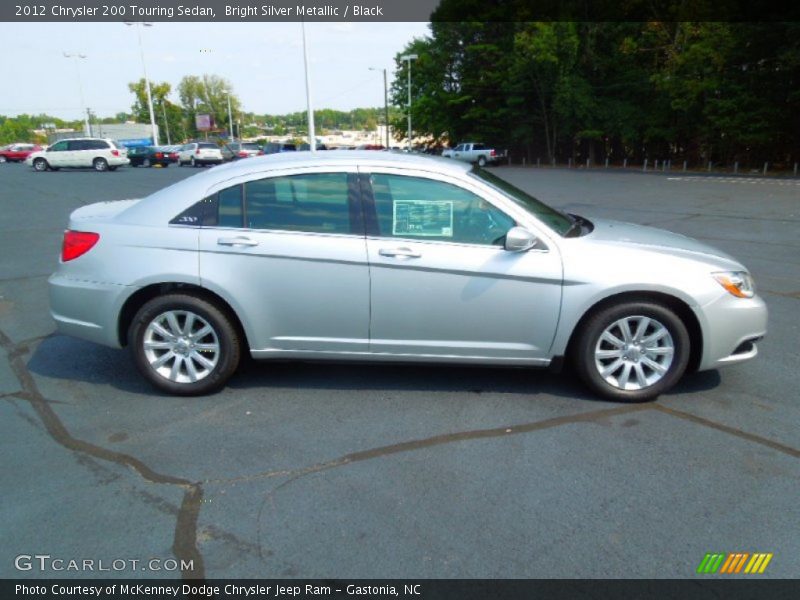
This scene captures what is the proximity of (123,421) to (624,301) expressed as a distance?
3.39m

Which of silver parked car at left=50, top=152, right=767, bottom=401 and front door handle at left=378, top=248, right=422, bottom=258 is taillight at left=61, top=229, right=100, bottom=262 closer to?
Answer: silver parked car at left=50, top=152, right=767, bottom=401

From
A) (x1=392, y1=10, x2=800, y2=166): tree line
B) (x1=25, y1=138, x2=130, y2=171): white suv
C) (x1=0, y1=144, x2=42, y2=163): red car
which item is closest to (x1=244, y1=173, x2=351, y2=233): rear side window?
(x1=392, y1=10, x2=800, y2=166): tree line

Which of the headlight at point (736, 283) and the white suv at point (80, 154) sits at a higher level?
the white suv at point (80, 154)

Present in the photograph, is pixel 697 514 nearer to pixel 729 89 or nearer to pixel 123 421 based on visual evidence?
pixel 123 421

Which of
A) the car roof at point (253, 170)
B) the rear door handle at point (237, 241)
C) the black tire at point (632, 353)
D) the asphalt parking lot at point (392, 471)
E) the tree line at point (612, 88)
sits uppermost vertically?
the tree line at point (612, 88)

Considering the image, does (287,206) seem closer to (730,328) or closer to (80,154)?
(730,328)

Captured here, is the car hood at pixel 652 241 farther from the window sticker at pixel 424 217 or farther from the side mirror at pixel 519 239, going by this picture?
the window sticker at pixel 424 217

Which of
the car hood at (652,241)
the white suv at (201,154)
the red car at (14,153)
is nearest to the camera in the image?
the car hood at (652,241)

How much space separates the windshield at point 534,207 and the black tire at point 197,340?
2.06 m

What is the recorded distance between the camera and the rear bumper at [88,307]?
3955mm

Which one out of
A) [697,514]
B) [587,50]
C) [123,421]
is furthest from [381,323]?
[587,50]

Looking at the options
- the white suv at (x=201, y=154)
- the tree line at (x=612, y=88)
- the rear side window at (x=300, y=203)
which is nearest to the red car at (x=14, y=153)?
the white suv at (x=201, y=154)

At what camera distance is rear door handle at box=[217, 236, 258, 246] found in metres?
3.84

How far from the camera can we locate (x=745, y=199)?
16.1 meters
